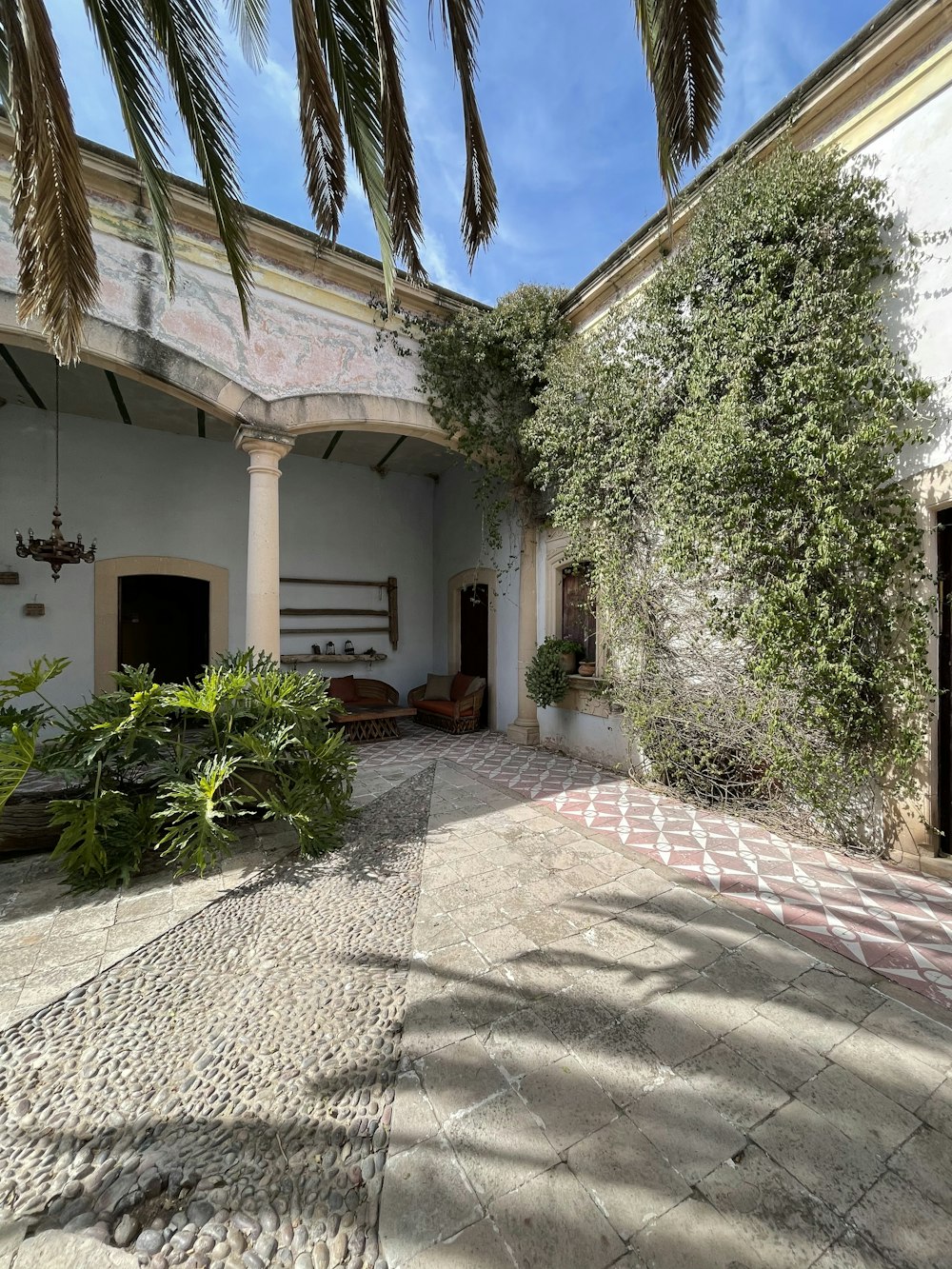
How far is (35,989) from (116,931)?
0.41 metres

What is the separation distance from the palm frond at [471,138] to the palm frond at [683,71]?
67 cm

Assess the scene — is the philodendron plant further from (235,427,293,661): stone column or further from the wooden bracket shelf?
the wooden bracket shelf

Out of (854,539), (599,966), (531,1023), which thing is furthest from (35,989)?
(854,539)

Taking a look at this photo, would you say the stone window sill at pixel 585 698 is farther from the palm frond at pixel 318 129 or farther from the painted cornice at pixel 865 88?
the palm frond at pixel 318 129

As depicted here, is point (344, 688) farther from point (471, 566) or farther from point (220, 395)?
point (220, 395)

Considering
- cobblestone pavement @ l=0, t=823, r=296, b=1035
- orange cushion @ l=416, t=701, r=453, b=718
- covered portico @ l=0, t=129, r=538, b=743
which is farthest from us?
orange cushion @ l=416, t=701, r=453, b=718

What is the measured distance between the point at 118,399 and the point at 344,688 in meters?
4.88

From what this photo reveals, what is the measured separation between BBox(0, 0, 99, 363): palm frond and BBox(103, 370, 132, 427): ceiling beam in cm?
481

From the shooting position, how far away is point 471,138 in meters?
2.31

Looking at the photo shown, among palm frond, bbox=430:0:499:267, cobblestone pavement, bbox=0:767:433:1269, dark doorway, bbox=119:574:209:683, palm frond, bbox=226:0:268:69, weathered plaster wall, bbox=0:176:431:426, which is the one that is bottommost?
cobblestone pavement, bbox=0:767:433:1269

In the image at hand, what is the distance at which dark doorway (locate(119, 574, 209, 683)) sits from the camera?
28.7ft

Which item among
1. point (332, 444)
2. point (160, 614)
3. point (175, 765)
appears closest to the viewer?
point (175, 765)

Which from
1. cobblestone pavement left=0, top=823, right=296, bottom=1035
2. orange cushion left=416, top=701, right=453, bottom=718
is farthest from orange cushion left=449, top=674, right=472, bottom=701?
cobblestone pavement left=0, top=823, right=296, bottom=1035

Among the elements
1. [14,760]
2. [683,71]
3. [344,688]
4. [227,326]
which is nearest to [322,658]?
[344,688]
